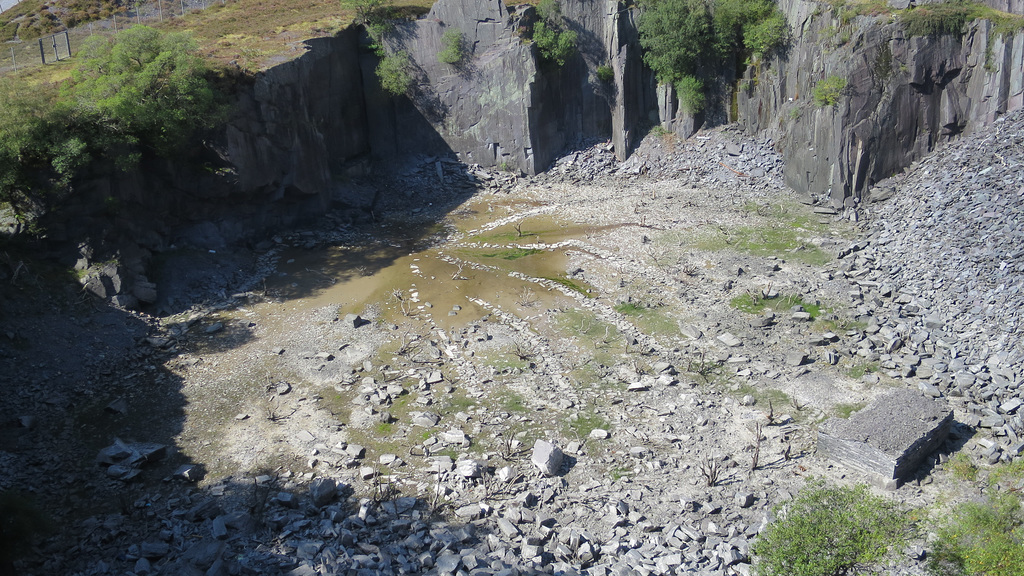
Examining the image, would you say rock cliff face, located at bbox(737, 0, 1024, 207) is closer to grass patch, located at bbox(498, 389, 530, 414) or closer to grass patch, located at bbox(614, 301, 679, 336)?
grass patch, located at bbox(614, 301, 679, 336)

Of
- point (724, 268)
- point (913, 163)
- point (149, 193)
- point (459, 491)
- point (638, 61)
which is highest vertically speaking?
point (638, 61)

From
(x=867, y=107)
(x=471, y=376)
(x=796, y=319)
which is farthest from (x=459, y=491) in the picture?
(x=867, y=107)

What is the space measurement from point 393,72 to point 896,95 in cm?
1905

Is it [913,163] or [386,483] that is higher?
[913,163]

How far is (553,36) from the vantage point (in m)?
29.1

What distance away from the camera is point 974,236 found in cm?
1708

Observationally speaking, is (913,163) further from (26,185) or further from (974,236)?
(26,185)

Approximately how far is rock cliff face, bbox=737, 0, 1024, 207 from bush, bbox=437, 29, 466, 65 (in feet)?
46.3

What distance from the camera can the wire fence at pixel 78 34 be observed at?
26.0m

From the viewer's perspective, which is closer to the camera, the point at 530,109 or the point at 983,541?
the point at 983,541

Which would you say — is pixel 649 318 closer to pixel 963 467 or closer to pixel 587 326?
pixel 587 326

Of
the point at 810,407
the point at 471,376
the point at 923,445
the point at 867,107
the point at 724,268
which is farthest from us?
the point at 867,107

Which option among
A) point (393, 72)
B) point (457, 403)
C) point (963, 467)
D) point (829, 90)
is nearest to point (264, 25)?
point (393, 72)

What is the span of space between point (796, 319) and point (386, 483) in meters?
10.9
